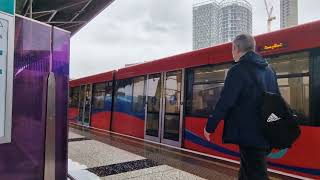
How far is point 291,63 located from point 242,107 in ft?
10.6

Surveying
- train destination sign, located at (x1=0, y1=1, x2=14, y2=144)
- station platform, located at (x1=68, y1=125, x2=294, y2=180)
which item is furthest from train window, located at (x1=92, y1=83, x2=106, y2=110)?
train destination sign, located at (x1=0, y1=1, x2=14, y2=144)

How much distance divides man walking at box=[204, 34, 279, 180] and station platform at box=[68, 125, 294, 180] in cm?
284

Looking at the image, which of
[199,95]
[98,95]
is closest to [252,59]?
[199,95]

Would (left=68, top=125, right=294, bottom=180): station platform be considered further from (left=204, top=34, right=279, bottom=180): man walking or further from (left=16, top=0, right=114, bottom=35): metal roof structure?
(left=16, top=0, right=114, bottom=35): metal roof structure

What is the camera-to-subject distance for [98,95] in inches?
564

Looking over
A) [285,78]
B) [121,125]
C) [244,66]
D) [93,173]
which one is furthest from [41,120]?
[121,125]

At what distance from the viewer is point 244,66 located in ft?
9.32

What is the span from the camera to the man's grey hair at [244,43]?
9.72ft

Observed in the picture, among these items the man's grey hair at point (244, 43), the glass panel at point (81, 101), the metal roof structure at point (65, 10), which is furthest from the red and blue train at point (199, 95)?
the metal roof structure at point (65, 10)

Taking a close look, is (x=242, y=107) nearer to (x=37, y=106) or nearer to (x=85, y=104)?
(x=37, y=106)

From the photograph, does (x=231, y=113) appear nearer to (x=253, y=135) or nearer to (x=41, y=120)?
(x=253, y=135)

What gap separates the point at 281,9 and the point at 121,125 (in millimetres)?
11508

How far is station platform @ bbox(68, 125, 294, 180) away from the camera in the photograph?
5.60 meters

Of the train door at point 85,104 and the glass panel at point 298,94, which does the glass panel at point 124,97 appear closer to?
the train door at point 85,104
